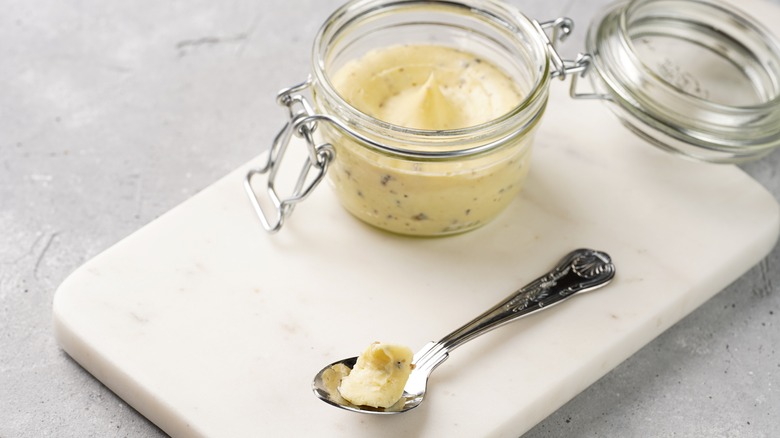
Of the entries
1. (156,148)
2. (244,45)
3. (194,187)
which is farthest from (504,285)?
(244,45)

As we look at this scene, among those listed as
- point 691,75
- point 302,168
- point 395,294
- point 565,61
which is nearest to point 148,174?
point 302,168

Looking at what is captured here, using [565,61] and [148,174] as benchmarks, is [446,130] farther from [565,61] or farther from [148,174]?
[148,174]

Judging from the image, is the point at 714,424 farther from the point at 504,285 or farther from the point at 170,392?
the point at 170,392

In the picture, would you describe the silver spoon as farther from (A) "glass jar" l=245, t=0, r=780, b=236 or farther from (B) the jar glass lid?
(B) the jar glass lid

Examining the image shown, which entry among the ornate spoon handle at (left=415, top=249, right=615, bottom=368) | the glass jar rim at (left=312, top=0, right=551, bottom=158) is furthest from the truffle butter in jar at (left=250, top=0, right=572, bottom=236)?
the ornate spoon handle at (left=415, top=249, right=615, bottom=368)

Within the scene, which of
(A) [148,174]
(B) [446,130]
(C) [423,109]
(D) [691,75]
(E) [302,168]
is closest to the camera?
(B) [446,130]

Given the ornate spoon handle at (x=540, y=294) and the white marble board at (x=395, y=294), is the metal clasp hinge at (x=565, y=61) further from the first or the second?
the ornate spoon handle at (x=540, y=294)
